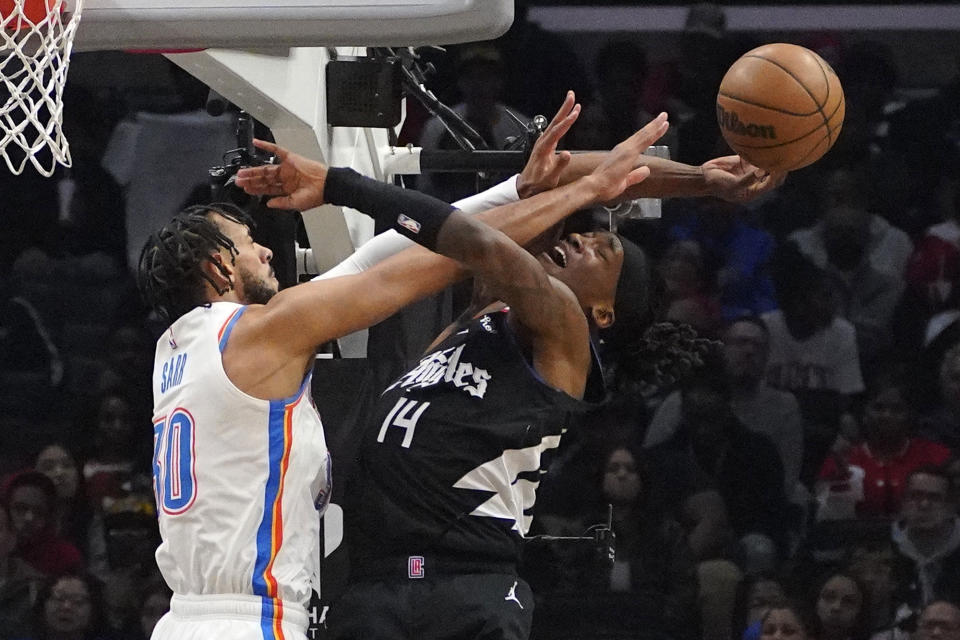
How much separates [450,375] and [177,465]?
674 millimetres

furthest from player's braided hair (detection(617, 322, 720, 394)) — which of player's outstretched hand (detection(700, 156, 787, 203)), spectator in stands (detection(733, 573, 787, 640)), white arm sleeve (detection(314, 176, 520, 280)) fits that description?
spectator in stands (detection(733, 573, 787, 640))

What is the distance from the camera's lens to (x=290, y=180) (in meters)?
3.06

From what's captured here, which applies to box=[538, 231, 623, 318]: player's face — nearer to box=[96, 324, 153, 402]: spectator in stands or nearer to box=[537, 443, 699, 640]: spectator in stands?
box=[537, 443, 699, 640]: spectator in stands

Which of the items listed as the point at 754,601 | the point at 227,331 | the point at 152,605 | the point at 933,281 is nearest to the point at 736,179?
the point at 227,331

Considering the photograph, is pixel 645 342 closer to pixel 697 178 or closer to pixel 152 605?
pixel 697 178

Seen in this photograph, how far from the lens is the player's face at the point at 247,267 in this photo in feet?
10.9

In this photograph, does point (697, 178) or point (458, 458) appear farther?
point (697, 178)

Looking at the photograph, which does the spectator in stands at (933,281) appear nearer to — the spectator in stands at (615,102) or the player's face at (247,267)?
the spectator in stands at (615,102)

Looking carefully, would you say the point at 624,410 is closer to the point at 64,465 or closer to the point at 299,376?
the point at 64,465

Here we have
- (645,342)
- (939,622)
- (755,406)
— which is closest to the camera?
(645,342)

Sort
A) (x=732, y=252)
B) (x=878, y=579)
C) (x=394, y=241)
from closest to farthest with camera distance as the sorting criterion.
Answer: (x=394, y=241) < (x=878, y=579) < (x=732, y=252)

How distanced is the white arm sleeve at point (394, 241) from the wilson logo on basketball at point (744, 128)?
553 mm

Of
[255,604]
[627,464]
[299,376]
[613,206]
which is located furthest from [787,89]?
[627,464]

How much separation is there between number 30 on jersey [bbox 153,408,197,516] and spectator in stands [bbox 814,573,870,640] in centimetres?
333
